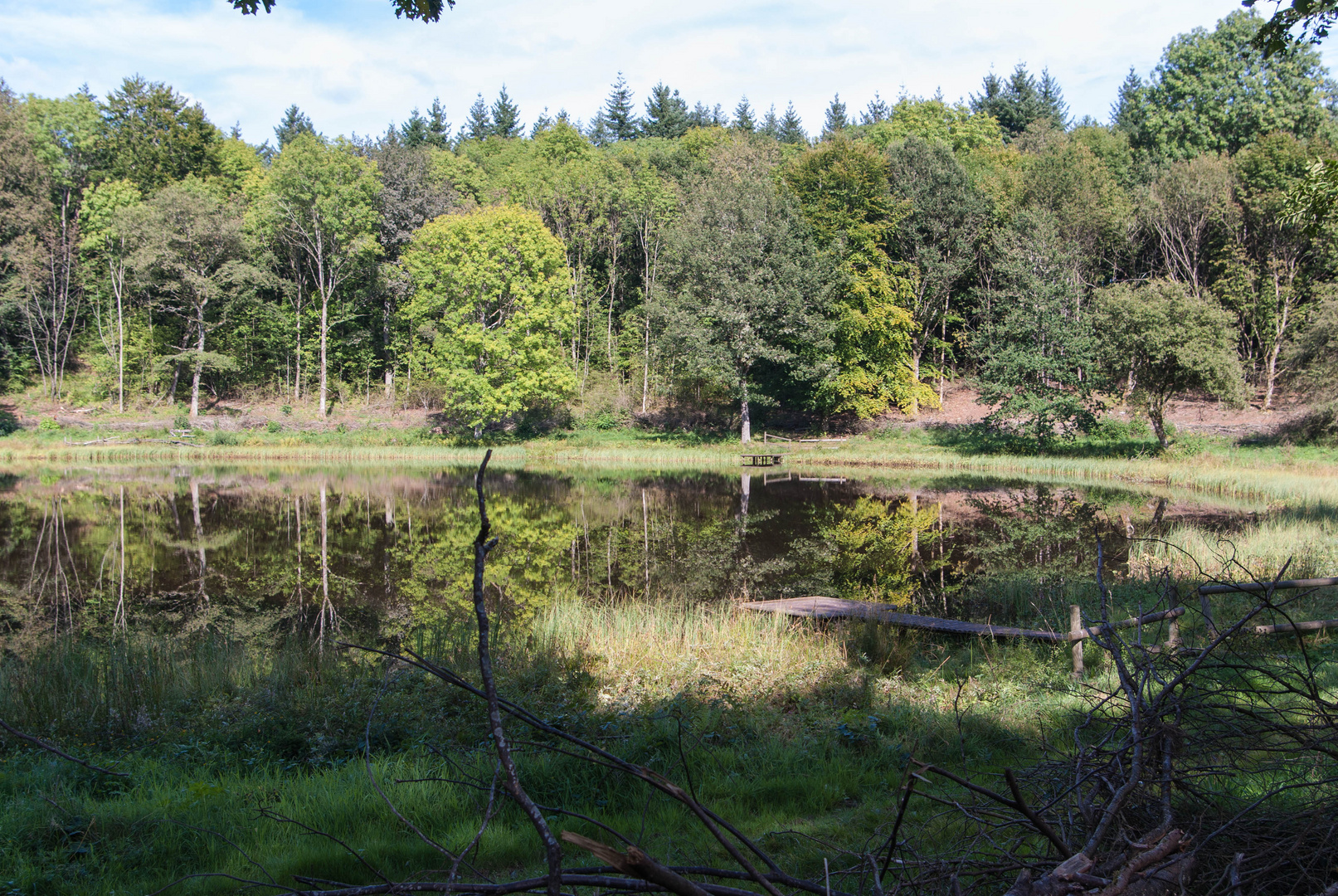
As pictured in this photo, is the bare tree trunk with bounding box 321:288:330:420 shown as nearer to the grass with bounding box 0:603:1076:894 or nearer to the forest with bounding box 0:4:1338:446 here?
the forest with bounding box 0:4:1338:446

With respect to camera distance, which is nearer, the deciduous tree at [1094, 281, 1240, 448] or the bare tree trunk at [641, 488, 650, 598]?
the bare tree trunk at [641, 488, 650, 598]

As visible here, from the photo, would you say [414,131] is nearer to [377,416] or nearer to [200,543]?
[377,416]

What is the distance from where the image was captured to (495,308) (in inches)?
1662

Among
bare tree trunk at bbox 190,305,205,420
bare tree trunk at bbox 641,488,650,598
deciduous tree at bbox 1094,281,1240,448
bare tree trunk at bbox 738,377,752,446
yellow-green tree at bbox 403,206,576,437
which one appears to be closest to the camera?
bare tree trunk at bbox 641,488,650,598

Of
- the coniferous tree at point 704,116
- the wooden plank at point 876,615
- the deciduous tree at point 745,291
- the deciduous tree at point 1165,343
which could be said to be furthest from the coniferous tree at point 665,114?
the wooden plank at point 876,615

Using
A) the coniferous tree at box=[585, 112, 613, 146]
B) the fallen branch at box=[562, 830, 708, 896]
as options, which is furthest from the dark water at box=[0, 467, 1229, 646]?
the coniferous tree at box=[585, 112, 613, 146]

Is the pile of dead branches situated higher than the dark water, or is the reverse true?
the pile of dead branches

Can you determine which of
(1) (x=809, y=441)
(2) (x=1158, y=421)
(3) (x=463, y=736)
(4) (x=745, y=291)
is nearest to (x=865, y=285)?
(4) (x=745, y=291)

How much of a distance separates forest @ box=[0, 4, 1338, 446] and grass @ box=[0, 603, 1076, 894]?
26.1 meters

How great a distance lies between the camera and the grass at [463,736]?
4.29 m

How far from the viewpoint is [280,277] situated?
152 feet

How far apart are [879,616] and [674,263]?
34.0 m

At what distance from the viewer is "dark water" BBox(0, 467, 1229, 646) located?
12148mm

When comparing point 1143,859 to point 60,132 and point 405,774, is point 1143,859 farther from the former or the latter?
point 60,132
